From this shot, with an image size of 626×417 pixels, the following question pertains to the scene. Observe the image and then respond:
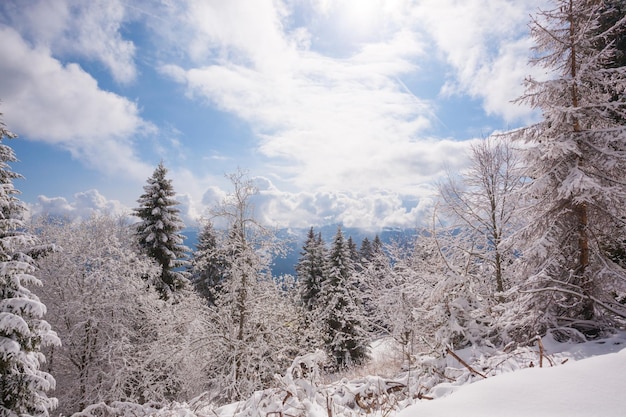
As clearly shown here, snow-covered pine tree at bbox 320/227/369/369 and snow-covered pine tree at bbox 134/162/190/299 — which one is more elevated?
snow-covered pine tree at bbox 134/162/190/299

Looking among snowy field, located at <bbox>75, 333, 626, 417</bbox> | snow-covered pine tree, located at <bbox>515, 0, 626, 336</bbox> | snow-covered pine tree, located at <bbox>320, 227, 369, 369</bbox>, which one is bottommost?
snow-covered pine tree, located at <bbox>320, 227, 369, 369</bbox>

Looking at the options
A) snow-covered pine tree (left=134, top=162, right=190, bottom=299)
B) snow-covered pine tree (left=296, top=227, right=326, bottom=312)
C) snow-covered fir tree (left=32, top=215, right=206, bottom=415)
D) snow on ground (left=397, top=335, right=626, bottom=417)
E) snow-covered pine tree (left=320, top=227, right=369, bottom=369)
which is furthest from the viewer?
snow-covered pine tree (left=296, top=227, right=326, bottom=312)

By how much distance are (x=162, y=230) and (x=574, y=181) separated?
2036 centimetres

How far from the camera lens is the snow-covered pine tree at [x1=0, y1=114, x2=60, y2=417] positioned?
7945 millimetres

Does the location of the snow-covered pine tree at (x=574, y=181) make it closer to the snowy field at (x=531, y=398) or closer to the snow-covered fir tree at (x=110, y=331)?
the snowy field at (x=531, y=398)

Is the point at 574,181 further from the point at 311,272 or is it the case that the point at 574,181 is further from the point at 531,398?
the point at 311,272

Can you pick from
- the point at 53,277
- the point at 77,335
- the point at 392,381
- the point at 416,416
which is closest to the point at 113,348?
the point at 77,335

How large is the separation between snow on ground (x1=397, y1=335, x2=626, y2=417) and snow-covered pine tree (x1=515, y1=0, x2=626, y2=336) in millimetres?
3948

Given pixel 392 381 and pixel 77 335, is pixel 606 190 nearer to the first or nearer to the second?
pixel 392 381

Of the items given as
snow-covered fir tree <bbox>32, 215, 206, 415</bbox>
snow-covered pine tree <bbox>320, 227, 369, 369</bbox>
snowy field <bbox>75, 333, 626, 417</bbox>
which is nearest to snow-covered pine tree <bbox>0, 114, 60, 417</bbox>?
snow-covered fir tree <bbox>32, 215, 206, 415</bbox>

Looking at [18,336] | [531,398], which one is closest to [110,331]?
[18,336]

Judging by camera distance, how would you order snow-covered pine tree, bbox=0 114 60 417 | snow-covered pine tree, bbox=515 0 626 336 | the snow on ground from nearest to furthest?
the snow on ground, snow-covered pine tree, bbox=515 0 626 336, snow-covered pine tree, bbox=0 114 60 417

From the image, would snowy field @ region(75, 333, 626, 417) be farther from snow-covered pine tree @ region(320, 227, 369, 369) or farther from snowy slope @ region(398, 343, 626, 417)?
snow-covered pine tree @ region(320, 227, 369, 369)

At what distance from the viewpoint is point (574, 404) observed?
173 cm
